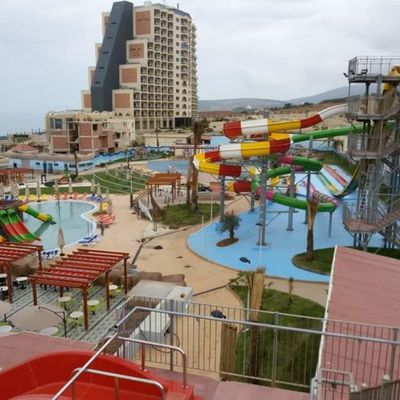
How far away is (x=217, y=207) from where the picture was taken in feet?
116

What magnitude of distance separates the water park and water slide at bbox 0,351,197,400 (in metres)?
0.02

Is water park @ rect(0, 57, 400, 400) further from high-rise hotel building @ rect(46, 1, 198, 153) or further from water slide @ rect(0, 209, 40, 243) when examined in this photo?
high-rise hotel building @ rect(46, 1, 198, 153)

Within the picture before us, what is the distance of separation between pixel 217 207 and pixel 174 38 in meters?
78.0

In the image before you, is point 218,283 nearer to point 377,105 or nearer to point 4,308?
point 4,308

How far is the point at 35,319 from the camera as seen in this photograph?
1327 cm

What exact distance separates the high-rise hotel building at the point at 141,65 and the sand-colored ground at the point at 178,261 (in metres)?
66.8

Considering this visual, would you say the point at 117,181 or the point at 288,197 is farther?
the point at 117,181

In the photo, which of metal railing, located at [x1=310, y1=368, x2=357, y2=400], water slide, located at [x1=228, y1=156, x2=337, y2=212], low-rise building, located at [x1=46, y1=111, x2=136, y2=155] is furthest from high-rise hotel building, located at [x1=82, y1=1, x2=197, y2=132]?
metal railing, located at [x1=310, y1=368, x2=357, y2=400]

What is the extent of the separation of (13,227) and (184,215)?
11.6 m

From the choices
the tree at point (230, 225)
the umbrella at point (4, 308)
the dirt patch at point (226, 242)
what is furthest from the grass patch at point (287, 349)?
the tree at point (230, 225)

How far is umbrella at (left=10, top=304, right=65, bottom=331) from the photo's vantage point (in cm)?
1305

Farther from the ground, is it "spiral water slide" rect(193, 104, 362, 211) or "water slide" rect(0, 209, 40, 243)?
"spiral water slide" rect(193, 104, 362, 211)

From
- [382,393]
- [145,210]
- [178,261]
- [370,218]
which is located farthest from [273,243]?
[382,393]

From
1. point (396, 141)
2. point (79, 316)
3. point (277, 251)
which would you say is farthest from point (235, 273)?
point (396, 141)
